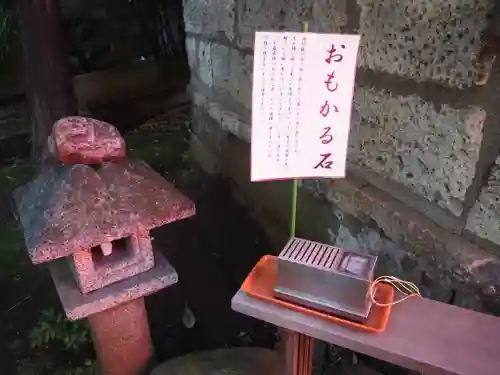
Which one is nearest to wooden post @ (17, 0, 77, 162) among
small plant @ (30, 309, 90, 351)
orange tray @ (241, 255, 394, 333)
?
small plant @ (30, 309, 90, 351)

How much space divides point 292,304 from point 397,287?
0.27 m

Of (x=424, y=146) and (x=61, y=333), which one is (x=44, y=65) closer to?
(x=61, y=333)

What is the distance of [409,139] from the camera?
1.31m

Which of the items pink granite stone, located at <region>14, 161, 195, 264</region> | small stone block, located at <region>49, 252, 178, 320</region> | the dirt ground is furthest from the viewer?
the dirt ground

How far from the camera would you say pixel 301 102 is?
1.10 m

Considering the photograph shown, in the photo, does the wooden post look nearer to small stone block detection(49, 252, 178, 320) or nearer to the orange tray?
small stone block detection(49, 252, 178, 320)

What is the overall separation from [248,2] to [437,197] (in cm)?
125

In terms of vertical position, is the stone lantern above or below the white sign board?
below

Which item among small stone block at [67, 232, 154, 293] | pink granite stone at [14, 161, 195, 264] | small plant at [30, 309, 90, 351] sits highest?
pink granite stone at [14, 161, 195, 264]

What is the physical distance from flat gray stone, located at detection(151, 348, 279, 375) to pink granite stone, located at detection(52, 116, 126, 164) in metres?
0.70

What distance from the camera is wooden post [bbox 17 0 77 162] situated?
8.59ft

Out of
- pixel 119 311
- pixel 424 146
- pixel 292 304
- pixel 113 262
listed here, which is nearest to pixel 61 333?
pixel 119 311

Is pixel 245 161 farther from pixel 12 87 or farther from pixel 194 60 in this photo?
pixel 12 87

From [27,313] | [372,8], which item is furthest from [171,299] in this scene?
[372,8]
